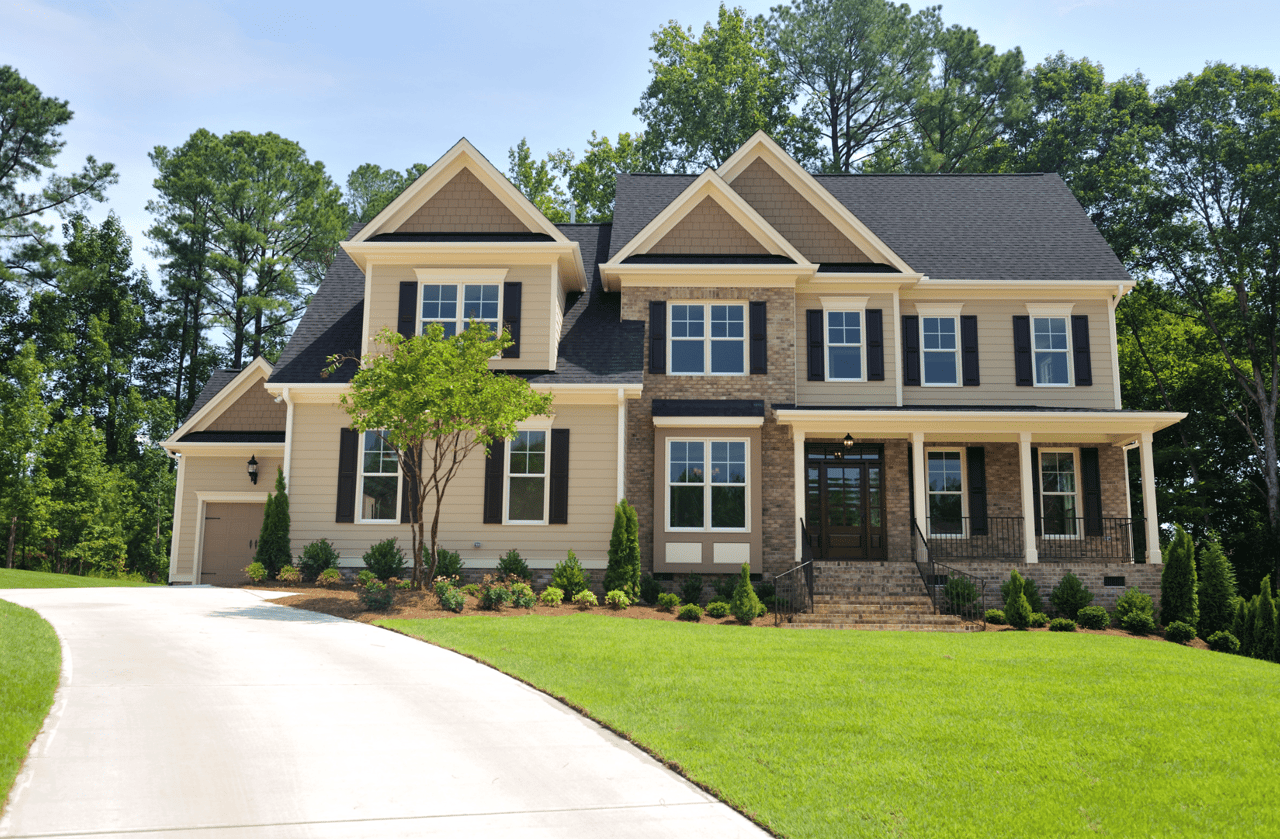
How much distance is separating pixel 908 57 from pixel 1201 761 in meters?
36.7

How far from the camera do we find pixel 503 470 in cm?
1842

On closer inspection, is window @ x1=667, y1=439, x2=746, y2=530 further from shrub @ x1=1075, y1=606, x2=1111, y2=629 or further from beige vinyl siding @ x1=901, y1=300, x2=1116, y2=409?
shrub @ x1=1075, y1=606, x2=1111, y2=629

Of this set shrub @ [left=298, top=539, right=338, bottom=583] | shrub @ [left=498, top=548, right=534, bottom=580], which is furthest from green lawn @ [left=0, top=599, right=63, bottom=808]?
shrub @ [left=498, top=548, right=534, bottom=580]

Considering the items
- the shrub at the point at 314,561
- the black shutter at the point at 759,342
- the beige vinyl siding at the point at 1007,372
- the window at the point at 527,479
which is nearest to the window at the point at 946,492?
the beige vinyl siding at the point at 1007,372

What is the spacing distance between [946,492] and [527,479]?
360 inches

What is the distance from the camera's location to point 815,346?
20.2 meters

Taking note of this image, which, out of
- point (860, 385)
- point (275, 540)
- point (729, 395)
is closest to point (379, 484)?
point (275, 540)

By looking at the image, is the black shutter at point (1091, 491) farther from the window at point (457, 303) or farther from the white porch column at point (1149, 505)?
the window at point (457, 303)

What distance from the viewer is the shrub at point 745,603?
1543 cm

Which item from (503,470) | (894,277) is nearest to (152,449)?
(503,470)

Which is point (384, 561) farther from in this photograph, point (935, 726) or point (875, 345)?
point (935, 726)

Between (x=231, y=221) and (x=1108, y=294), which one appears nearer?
(x=1108, y=294)

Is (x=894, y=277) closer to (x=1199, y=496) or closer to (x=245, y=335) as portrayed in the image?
(x=1199, y=496)

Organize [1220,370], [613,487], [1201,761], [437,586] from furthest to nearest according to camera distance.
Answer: [1220,370]
[613,487]
[437,586]
[1201,761]
